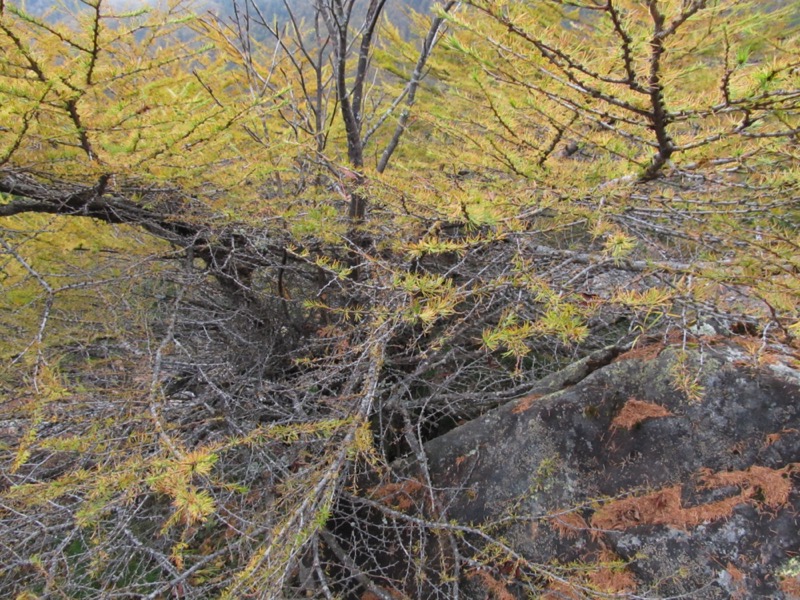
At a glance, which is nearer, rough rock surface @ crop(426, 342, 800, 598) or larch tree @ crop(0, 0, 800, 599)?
larch tree @ crop(0, 0, 800, 599)

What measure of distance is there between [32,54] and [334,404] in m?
2.06

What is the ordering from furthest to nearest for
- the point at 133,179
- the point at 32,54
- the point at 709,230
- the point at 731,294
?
the point at 133,179 → the point at 709,230 → the point at 731,294 → the point at 32,54

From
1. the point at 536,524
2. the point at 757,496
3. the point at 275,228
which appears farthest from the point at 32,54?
the point at 757,496

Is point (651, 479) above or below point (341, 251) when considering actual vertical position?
below

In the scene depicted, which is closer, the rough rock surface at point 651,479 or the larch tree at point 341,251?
the larch tree at point 341,251

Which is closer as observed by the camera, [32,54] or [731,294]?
[32,54]

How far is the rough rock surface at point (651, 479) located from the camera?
5.78 feet

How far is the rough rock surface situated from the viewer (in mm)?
1762

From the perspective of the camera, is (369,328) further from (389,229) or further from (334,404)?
(389,229)

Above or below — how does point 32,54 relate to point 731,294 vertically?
above

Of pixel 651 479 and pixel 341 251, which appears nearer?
pixel 651 479

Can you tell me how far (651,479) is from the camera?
2.08m

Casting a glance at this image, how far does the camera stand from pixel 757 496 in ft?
6.00

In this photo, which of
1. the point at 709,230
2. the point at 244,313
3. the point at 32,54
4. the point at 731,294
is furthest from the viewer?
the point at 244,313
